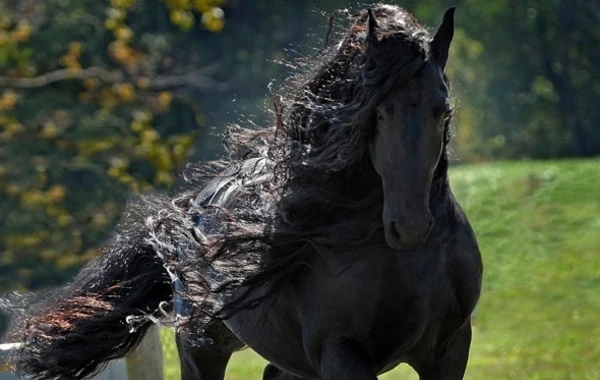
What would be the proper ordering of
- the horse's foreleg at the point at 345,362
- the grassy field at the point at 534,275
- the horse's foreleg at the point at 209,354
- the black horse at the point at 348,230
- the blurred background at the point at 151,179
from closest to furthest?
1. the black horse at the point at 348,230
2. the horse's foreleg at the point at 345,362
3. the horse's foreleg at the point at 209,354
4. the grassy field at the point at 534,275
5. the blurred background at the point at 151,179

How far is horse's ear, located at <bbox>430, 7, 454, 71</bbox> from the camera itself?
489 centimetres

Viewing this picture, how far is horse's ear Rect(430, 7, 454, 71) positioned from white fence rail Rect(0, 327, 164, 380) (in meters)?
3.36

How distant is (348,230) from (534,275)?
1071 cm

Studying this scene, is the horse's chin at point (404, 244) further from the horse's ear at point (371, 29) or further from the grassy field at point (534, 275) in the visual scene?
the grassy field at point (534, 275)

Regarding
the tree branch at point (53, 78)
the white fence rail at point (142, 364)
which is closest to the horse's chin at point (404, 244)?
the white fence rail at point (142, 364)

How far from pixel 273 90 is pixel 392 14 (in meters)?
0.84

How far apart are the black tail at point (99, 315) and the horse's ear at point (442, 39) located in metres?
2.37

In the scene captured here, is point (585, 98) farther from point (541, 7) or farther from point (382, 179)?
point (382, 179)

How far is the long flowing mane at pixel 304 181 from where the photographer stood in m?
4.92

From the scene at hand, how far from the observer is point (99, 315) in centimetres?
678

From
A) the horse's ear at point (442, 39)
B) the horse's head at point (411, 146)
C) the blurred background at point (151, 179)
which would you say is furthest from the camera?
the blurred background at point (151, 179)

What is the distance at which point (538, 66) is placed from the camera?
48156mm

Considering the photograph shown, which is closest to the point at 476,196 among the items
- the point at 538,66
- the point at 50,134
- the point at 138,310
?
the point at 50,134

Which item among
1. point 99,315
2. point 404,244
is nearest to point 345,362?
point 404,244
